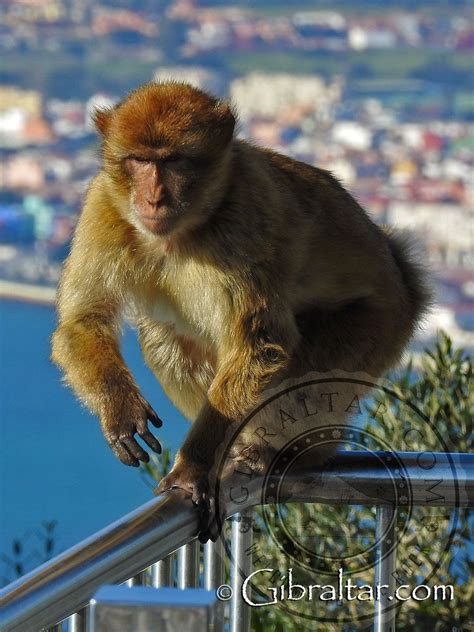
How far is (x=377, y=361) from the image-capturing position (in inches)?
128

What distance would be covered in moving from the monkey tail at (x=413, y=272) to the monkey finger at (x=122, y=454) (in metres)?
1.06

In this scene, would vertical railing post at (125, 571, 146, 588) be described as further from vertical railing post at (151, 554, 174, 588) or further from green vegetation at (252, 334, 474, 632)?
green vegetation at (252, 334, 474, 632)

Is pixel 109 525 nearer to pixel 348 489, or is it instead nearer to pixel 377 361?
pixel 348 489

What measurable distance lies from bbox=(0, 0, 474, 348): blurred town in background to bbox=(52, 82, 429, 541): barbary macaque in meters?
14.2

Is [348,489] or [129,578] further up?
[348,489]

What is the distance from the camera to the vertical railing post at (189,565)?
7.04ft

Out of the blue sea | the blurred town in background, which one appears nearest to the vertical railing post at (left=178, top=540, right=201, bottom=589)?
the blue sea

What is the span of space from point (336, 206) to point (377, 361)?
470mm

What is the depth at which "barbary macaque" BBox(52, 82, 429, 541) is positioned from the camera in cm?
283

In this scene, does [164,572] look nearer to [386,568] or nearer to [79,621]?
[79,621]

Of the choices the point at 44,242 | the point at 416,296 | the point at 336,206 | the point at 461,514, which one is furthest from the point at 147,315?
the point at 44,242

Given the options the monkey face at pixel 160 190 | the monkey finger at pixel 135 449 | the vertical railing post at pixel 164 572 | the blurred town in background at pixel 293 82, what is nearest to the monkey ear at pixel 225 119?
the monkey face at pixel 160 190

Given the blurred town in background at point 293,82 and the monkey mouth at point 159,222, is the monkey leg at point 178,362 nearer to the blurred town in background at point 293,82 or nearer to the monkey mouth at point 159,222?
the monkey mouth at point 159,222

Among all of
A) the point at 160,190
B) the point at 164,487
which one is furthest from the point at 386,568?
the point at 160,190
